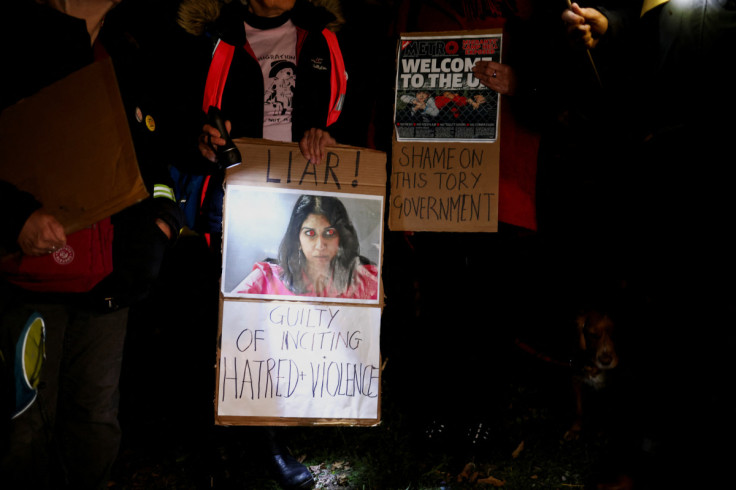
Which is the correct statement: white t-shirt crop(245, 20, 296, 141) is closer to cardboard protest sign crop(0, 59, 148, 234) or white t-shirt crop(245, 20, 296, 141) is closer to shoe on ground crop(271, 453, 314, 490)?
cardboard protest sign crop(0, 59, 148, 234)

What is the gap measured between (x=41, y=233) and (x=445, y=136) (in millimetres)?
1687

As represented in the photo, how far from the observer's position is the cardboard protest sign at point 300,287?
8.14ft

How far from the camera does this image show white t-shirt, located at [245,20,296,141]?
276 centimetres

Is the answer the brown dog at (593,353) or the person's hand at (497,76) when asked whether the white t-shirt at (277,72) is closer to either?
the person's hand at (497,76)

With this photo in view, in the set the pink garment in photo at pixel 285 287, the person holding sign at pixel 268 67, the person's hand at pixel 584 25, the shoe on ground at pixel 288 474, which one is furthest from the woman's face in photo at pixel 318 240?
the person's hand at pixel 584 25

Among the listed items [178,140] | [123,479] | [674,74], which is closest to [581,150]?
[674,74]

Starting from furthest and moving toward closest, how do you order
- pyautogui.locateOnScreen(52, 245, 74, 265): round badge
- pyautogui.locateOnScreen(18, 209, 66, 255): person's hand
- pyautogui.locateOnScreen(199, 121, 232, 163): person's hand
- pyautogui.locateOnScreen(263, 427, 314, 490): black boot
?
pyautogui.locateOnScreen(263, 427, 314, 490): black boot → pyautogui.locateOnScreen(199, 121, 232, 163): person's hand → pyautogui.locateOnScreen(52, 245, 74, 265): round badge → pyautogui.locateOnScreen(18, 209, 66, 255): person's hand

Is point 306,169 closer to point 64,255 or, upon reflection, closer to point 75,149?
point 75,149

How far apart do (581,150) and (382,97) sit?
60.6 inches

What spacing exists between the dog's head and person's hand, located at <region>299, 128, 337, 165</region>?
6.69ft

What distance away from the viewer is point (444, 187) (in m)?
2.69

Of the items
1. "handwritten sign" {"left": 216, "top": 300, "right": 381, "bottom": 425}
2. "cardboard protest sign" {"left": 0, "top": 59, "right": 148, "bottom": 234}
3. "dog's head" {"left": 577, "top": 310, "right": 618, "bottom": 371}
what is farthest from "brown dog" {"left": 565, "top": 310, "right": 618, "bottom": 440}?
"cardboard protest sign" {"left": 0, "top": 59, "right": 148, "bottom": 234}

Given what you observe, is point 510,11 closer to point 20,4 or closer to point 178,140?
point 178,140

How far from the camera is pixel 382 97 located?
292cm
